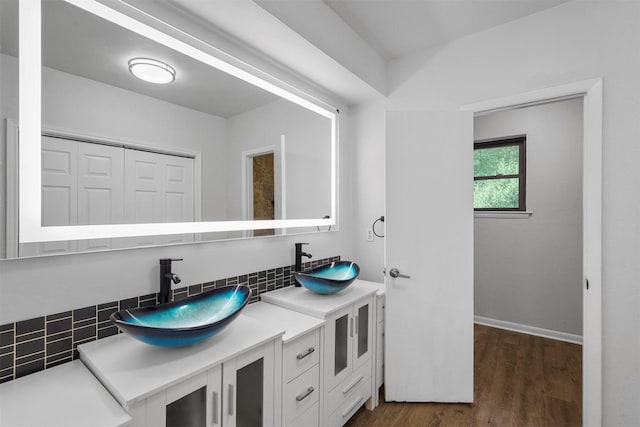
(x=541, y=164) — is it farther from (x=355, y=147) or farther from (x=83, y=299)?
(x=83, y=299)

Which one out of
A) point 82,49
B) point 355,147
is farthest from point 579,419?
point 82,49

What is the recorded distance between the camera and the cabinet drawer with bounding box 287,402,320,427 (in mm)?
1370

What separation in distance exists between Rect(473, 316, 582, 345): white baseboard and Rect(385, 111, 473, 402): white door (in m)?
1.61

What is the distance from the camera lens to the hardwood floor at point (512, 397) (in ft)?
6.09

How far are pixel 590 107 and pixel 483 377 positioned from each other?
6.72ft

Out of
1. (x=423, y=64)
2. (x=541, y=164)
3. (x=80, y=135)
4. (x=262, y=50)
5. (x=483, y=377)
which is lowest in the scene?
(x=483, y=377)

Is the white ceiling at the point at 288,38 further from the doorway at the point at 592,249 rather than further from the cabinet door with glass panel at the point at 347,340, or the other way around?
the cabinet door with glass panel at the point at 347,340

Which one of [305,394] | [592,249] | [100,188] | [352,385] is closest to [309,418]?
[305,394]

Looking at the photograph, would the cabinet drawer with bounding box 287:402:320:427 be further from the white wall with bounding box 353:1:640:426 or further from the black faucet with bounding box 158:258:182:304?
the white wall with bounding box 353:1:640:426

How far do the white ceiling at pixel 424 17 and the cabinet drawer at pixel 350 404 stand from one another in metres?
2.40

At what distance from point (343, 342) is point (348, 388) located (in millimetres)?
282

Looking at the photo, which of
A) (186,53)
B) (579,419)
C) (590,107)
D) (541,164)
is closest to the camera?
(186,53)

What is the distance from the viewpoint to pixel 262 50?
177 cm

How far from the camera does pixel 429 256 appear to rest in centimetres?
202
